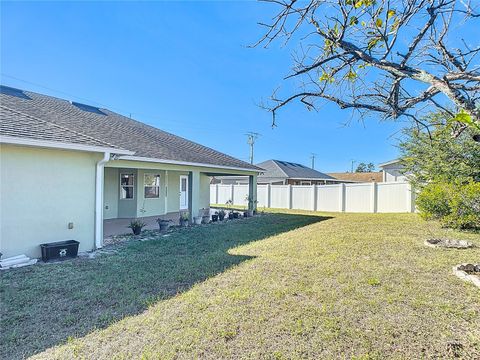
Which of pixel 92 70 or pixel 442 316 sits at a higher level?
pixel 92 70

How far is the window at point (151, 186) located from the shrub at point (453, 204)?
11307mm

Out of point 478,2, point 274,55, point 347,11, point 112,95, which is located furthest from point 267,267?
point 112,95

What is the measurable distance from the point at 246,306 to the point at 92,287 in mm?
2657

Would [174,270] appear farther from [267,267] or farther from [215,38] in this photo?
[215,38]

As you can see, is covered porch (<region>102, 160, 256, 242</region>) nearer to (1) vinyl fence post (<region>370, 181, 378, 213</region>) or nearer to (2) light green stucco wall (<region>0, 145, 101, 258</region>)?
(2) light green stucco wall (<region>0, 145, 101, 258</region>)

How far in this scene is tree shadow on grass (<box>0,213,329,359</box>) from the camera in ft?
11.0

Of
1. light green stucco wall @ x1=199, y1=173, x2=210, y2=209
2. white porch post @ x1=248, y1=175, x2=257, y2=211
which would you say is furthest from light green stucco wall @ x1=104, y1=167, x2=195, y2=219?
white porch post @ x1=248, y1=175, x2=257, y2=211

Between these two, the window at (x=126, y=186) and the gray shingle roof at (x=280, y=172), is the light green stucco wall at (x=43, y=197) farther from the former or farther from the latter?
the gray shingle roof at (x=280, y=172)

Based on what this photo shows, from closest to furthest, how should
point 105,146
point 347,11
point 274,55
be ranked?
point 347,11, point 274,55, point 105,146

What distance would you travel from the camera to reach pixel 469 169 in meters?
10.4

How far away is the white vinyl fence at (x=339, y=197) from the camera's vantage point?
51.3ft

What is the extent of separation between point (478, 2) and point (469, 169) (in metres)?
9.57

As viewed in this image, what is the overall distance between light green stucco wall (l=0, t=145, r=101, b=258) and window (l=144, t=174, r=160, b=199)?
19.5ft

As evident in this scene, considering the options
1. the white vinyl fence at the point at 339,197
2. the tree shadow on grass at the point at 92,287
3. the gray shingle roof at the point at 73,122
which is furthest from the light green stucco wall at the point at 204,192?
the tree shadow on grass at the point at 92,287
